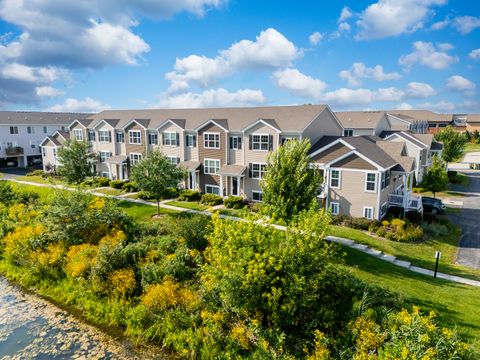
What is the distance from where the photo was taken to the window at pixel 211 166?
35969 mm

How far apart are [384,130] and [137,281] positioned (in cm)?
4290

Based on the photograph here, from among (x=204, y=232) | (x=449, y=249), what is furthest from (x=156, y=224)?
(x=449, y=249)

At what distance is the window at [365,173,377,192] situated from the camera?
1041 inches

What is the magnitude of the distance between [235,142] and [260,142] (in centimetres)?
319

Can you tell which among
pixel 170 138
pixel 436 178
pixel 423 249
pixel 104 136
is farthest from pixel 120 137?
pixel 436 178

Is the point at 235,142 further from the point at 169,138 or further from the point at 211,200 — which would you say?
the point at 169,138

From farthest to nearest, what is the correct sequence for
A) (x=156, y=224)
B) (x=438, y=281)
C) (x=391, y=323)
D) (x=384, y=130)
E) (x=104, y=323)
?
(x=384, y=130) < (x=156, y=224) < (x=438, y=281) < (x=104, y=323) < (x=391, y=323)

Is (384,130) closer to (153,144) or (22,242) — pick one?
(153,144)

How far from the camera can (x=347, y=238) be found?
2378cm

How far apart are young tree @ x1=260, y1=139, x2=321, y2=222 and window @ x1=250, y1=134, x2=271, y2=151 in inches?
458

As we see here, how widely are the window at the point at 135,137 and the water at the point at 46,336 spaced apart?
27.3 metres

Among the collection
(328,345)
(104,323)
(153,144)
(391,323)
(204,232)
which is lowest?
(104,323)

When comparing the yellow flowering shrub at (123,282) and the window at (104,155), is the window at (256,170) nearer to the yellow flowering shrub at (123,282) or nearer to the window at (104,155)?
the yellow flowering shrub at (123,282)

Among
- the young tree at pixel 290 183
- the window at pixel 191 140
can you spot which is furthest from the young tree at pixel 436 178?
the window at pixel 191 140
